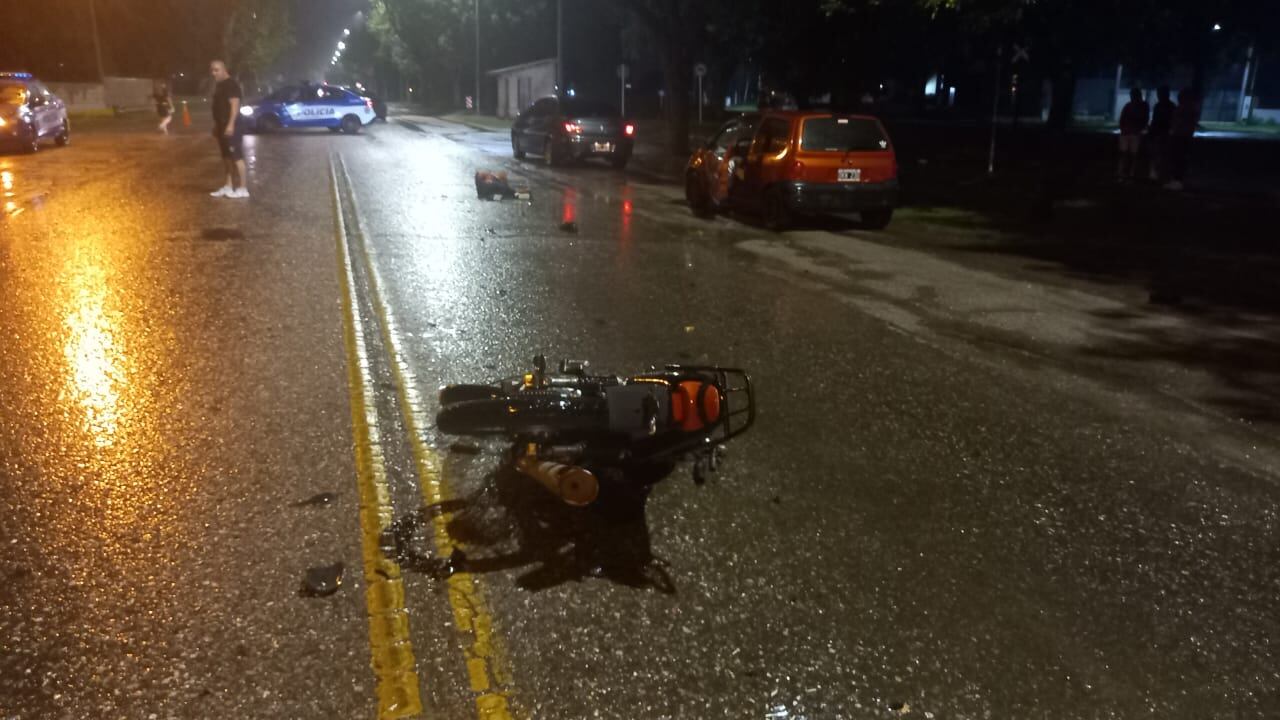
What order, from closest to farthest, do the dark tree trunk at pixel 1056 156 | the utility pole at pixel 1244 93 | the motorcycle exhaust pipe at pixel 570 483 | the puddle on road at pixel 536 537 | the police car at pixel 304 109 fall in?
the puddle on road at pixel 536 537
the motorcycle exhaust pipe at pixel 570 483
the dark tree trunk at pixel 1056 156
the police car at pixel 304 109
the utility pole at pixel 1244 93

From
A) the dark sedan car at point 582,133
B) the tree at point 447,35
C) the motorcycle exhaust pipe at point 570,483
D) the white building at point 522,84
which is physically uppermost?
the tree at point 447,35

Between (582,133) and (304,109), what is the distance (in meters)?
18.1

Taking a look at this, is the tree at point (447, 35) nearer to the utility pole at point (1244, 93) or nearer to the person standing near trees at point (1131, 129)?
the utility pole at point (1244, 93)

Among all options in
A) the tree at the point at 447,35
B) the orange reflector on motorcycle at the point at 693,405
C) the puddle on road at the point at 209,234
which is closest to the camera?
the orange reflector on motorcycle at the point at 693,405

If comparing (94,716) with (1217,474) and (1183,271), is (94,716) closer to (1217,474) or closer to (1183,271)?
(1217,474)

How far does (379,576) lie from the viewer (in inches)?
165

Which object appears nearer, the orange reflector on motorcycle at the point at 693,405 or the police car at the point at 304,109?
the orange reflector on motorcycle at the point at 693,405

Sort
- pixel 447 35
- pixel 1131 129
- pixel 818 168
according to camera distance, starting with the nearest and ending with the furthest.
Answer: pixel 818 168, pixel 1131 129, pixel 447 35

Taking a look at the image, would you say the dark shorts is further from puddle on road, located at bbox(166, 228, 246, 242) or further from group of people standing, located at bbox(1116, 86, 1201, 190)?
group of people standing, located at bbox(1116, 86, 1201, 190)

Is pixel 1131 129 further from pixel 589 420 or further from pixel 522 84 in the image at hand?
pixel 522 84

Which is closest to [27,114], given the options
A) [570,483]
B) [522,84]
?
[570,483]

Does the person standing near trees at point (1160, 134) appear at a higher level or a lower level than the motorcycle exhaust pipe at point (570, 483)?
higher

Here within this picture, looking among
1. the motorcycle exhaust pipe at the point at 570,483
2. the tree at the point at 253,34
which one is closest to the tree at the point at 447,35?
the tree at the point at 253,34

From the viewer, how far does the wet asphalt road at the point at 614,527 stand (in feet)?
11.6
